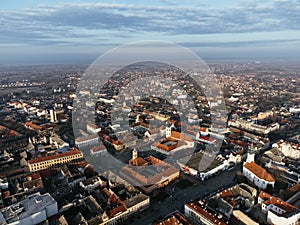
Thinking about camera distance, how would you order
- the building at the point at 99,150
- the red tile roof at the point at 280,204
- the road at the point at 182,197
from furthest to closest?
the building at the point at 99,150
the road at the point at 182,197
the red tile roof at the point at 280,204

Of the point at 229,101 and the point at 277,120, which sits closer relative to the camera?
the point at 277,120

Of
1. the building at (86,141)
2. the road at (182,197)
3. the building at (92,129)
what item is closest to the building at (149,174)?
the road at (182,197)

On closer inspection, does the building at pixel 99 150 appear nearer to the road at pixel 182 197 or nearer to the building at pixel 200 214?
the road at pixel 182 197

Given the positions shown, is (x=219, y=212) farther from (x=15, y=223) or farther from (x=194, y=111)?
(x=194, y=111)

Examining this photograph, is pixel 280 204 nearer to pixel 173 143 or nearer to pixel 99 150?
pixel 173 143

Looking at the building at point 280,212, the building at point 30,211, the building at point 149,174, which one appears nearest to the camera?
the building at point 30,211

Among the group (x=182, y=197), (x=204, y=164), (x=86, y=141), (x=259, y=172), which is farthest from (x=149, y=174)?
(x=86, y=141)

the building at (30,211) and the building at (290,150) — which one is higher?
the building at (30,211)

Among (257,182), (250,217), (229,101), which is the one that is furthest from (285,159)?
(229,101)
